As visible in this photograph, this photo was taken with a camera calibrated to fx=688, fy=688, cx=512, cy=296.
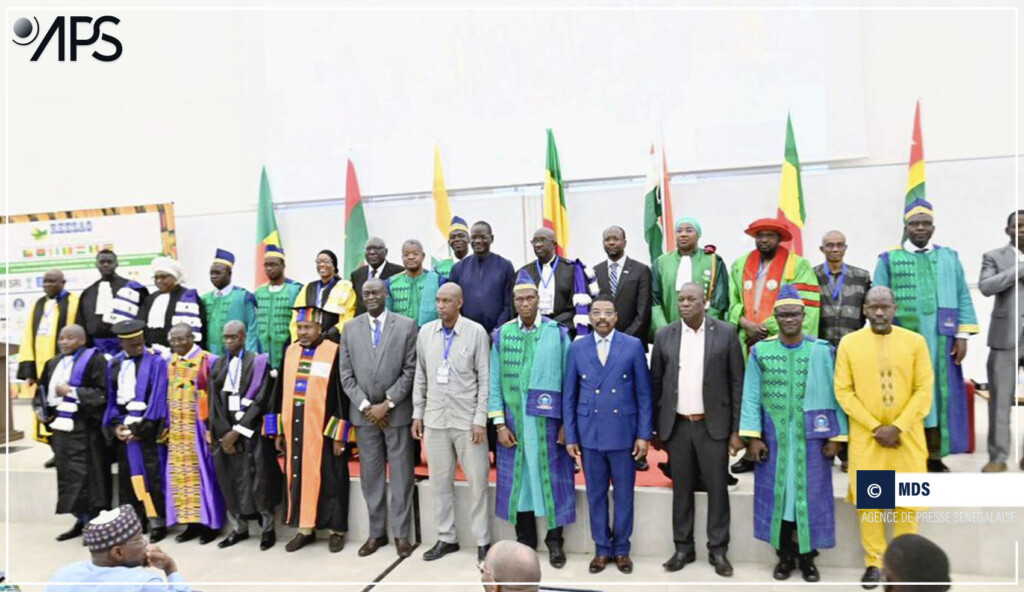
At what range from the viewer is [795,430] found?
3.78 m

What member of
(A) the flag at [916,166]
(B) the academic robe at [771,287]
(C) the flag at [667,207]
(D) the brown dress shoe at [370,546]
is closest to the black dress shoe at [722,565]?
(B) the academic robe at [771,287]

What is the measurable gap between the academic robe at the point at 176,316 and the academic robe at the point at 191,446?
2.12ft

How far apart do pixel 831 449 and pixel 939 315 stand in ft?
4.50

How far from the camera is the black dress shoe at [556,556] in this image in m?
4.17

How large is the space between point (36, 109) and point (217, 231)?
301 centimetres

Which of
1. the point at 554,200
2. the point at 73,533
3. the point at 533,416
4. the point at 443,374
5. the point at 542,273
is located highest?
the point at 554,200

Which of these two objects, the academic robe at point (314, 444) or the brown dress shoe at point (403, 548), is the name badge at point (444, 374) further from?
the brown dress shoe at point (403, 548)

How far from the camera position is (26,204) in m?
8.84

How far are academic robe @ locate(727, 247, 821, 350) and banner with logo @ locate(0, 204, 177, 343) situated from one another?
6.69m

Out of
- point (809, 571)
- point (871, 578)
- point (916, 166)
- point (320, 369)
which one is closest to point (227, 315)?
point (320, 369)

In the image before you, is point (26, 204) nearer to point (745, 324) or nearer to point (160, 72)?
point (160, 72)

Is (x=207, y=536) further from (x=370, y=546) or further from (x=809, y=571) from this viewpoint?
(x=809, y=571)

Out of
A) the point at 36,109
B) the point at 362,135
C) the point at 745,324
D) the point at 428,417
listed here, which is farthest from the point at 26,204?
the point at 745,324

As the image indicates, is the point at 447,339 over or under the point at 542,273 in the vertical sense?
under
